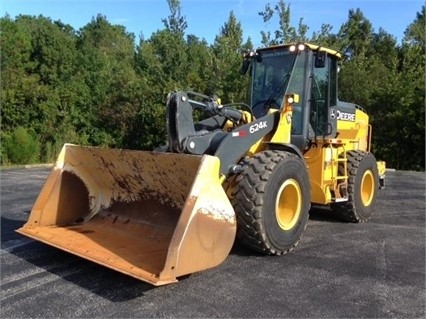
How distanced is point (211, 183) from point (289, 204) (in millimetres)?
1418

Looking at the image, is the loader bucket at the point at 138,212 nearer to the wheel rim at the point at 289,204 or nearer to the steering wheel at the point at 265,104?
Answer: the wheel rim at the point at 289,204

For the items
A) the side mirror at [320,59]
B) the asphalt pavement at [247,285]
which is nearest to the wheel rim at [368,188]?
the asphalt pavement at [247,285]

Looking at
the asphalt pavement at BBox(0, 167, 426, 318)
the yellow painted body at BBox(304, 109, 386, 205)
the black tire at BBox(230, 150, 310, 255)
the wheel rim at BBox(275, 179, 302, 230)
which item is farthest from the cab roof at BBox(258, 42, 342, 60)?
the asphalt pavement at BBox(0, 167, 426, 318)

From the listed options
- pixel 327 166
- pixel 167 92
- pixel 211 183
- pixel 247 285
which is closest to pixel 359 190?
pixel 327 166

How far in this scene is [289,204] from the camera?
17.0ft

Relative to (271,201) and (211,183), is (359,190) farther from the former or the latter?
(211,183)

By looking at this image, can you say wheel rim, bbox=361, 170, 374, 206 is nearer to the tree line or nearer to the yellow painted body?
the yellow painted body

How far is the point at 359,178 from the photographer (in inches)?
264

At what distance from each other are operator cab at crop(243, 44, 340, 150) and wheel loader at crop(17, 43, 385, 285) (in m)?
0.01

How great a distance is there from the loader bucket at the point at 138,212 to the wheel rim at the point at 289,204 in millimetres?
1035

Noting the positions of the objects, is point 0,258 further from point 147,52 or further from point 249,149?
point 147,52

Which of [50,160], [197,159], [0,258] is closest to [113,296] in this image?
[197,159]

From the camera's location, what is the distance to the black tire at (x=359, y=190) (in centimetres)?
661

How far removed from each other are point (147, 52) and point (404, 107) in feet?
55.6
